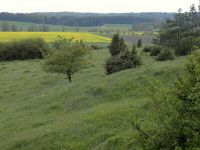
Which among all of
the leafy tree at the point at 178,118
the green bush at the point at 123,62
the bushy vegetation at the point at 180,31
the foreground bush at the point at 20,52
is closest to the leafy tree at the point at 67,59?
the green bush at the point at 123,62

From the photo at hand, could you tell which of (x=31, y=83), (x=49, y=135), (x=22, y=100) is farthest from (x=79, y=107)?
(x=31, y=83)

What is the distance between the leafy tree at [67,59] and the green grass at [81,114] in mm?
4448

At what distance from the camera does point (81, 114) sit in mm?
24000

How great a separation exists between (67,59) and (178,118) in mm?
31953

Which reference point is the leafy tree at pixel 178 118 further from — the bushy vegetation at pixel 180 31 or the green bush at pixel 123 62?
the bushy vegetation at pixel 180 31

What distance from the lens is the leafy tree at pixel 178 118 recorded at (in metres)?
9.87

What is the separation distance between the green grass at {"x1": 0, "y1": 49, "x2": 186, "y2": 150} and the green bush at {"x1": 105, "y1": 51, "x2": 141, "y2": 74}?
29.1 feet

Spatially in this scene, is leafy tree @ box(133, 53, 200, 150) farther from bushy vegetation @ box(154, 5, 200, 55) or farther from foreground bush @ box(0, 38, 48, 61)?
foreground bush @ box(0, 38, 48, 61)

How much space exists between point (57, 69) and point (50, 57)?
175 centimetres

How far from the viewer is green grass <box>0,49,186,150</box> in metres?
19.5

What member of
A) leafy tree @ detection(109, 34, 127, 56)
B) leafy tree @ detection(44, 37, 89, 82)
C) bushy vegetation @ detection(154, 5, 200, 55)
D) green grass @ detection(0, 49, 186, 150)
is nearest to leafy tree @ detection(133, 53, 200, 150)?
green grass @ detection(0, 49, 186, 150)

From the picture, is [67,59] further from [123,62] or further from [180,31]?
[180,31]

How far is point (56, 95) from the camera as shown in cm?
3152

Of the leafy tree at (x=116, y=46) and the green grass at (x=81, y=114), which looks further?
the leafy tree at (x=116, y=46)
